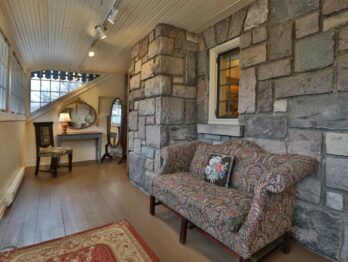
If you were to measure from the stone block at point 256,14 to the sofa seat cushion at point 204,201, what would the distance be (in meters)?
1.82

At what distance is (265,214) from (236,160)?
0.74 m

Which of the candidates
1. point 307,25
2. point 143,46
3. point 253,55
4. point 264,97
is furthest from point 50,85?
point 307,25

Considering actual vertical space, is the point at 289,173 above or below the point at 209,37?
below

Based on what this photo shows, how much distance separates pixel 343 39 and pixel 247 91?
0.92 metres

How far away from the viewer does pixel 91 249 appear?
1.74 metres

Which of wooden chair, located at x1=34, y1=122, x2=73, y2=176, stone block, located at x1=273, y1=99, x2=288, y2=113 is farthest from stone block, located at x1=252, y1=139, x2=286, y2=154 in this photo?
wooden chair, located at x1=34, y1=122, x2=73, y2=176

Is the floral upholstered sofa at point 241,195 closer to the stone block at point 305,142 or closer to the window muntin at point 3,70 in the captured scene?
the stone block at point 305,142

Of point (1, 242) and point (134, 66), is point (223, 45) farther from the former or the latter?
point (1, 242)

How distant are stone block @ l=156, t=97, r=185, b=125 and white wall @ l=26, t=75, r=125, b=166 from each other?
320cm

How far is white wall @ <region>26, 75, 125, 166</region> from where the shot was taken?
4.85 metres

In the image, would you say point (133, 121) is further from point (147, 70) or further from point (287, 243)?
point (287, 243)

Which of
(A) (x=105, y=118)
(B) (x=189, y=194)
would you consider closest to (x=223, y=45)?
(B) (x=189, y=194)

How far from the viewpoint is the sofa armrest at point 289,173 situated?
1.37 meters

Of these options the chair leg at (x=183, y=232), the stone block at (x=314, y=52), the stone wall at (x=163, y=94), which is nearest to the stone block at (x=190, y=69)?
the stone wall at (x=163, y=94)
